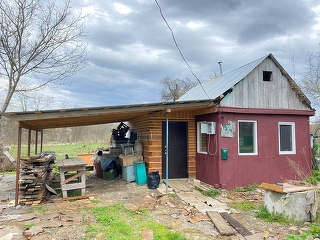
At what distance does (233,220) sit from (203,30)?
5579 mm

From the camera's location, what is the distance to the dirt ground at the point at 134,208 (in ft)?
13.5

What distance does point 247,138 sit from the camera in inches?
296

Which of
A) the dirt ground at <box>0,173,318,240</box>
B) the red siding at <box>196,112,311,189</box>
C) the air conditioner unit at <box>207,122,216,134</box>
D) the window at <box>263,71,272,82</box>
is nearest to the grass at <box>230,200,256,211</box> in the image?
the dirt ground at <box>0,173,318,240</box>

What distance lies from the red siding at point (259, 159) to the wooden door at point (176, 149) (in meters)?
0.59

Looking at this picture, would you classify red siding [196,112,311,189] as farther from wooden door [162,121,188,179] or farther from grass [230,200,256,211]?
grass [230,200,256,211]

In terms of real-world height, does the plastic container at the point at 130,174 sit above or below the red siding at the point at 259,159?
below

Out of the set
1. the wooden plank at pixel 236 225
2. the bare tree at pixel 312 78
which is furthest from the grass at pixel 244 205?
the bare tree at pixel 312 78

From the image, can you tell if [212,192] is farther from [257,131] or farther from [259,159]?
[257,131]

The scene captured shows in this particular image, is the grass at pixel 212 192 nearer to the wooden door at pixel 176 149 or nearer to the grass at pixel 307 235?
the wooden door at pixel 176 149

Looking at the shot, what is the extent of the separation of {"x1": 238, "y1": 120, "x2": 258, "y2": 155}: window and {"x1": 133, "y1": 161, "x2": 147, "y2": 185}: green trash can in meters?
3.27

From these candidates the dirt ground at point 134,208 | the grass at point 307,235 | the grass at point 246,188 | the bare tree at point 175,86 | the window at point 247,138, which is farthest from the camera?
the bare tree at point 175,86

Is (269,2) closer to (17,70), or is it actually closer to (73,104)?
(17,70)

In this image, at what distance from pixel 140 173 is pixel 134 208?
2.45 meters

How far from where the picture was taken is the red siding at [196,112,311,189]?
7125 millimetres
